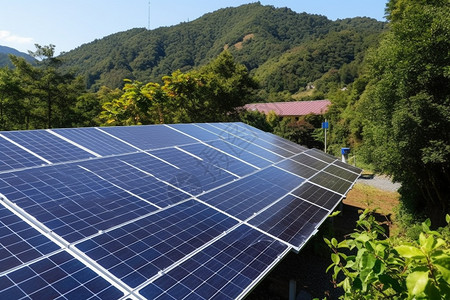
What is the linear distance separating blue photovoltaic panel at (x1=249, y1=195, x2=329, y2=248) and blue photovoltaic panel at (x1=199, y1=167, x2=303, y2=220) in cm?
27

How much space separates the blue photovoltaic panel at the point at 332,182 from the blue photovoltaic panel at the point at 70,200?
7.28m

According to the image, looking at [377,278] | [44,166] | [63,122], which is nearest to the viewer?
[377,278]

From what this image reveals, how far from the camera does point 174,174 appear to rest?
843 cm

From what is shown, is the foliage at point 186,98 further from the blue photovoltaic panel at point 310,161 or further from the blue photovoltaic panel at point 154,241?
the blue photovoltaic panel at point 154,241

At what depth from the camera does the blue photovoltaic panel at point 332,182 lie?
36.9 ft

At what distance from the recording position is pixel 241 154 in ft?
40.6

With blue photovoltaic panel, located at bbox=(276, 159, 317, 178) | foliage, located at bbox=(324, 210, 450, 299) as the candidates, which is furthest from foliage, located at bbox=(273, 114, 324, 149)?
foliage, located at bbox=(324, 210, 450, 299)

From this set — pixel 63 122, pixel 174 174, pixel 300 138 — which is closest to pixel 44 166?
pixel 174 174

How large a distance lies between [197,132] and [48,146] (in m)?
7.03

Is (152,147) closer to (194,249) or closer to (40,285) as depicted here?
(194,249)

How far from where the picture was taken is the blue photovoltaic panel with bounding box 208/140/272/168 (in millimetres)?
11695

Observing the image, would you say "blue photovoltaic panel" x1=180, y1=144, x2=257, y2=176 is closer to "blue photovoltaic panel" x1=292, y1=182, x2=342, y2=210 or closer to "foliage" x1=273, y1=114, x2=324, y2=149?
"blue photovoltaic panel" x1=292, y1=182, x2=342, y2=210

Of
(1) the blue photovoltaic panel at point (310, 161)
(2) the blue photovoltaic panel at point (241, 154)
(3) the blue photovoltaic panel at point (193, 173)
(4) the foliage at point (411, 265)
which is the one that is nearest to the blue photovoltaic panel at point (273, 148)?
(1) the blue photovoltaic panel at point (310, 161)

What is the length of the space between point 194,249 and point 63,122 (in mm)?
36441
